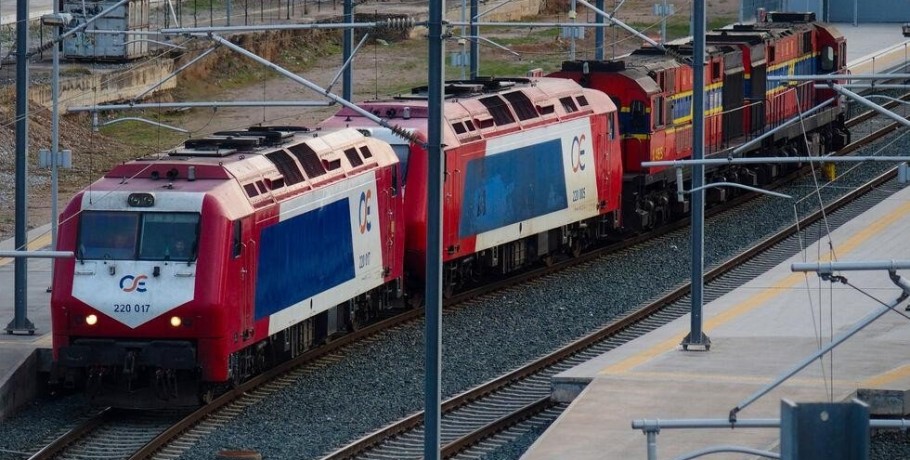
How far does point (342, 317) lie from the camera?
25.7 metres

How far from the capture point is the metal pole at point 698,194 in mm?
22828

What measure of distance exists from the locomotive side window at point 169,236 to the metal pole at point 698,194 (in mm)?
6203

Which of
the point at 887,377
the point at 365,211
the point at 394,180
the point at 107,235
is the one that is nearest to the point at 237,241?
the point at 107,235

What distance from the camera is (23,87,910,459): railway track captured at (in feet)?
65.4

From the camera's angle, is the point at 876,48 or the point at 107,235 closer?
the point at 107,235

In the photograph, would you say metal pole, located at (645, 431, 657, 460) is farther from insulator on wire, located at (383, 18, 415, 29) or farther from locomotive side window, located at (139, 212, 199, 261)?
locomotive side window, located at (139, 212, 199, 261)

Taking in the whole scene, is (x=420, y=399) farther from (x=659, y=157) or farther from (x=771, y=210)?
(x=771, y=210)

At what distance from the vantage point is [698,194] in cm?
2286

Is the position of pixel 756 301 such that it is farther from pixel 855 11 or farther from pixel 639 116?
pixel 855 11

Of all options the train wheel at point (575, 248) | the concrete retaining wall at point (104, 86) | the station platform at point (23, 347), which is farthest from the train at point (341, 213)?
the concrete retaining wall at point (104, 86)

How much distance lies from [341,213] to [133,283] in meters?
4.44

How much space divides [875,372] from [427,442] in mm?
9140

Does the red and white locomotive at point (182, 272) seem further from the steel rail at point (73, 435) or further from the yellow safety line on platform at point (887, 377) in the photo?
the yellow safety line on platform at point (887, 377)

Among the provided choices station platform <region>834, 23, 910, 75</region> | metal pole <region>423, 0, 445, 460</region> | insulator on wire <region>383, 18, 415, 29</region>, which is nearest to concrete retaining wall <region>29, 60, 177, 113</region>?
station platform <region>834, 23, 910, 75</region>
